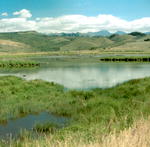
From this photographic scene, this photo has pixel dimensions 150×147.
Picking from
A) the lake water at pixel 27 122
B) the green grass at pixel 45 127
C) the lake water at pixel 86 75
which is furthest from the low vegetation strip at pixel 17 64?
the green grass at pixel 45 127

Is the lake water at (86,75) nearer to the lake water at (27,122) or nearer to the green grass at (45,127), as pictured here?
the lake water at (27,122)

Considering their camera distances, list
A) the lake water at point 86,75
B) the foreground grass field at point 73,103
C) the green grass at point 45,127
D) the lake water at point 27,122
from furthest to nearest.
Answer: the lake water at point 86,75
the lake water at point 27,122
the foreground grass field at point 73,103
the green grass at point 45,127

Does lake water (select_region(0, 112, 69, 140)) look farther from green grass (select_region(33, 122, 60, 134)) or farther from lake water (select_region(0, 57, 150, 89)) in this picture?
lake water (select_region(0, 57, 150, 89))

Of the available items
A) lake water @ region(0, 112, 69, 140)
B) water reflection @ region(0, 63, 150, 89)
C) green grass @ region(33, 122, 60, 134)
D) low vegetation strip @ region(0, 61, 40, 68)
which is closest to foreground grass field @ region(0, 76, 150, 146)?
lake water @ region(0, 112, 69, 140)

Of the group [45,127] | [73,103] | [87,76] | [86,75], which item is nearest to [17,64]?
[86,75]

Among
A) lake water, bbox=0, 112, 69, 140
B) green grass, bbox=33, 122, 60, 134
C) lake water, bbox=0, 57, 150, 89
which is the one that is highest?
green grass, bbox=33, 122, 60, 134

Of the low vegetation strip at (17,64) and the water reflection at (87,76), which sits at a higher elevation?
the low vegetation strip at (17,64)

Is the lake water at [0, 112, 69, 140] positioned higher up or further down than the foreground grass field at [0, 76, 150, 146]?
further down

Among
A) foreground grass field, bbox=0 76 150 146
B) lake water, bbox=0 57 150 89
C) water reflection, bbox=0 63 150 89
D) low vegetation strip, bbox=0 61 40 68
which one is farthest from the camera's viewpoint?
low vegetation strip, bbox=0 61 40 68

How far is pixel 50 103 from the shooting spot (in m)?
18.6

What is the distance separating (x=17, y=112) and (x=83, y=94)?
6.43 meters

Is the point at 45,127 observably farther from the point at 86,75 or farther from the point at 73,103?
the point at 86,75

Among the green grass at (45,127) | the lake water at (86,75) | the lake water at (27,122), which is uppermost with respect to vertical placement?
the green grass at (45,127)

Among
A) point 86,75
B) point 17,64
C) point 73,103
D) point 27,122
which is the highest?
point 73,103
